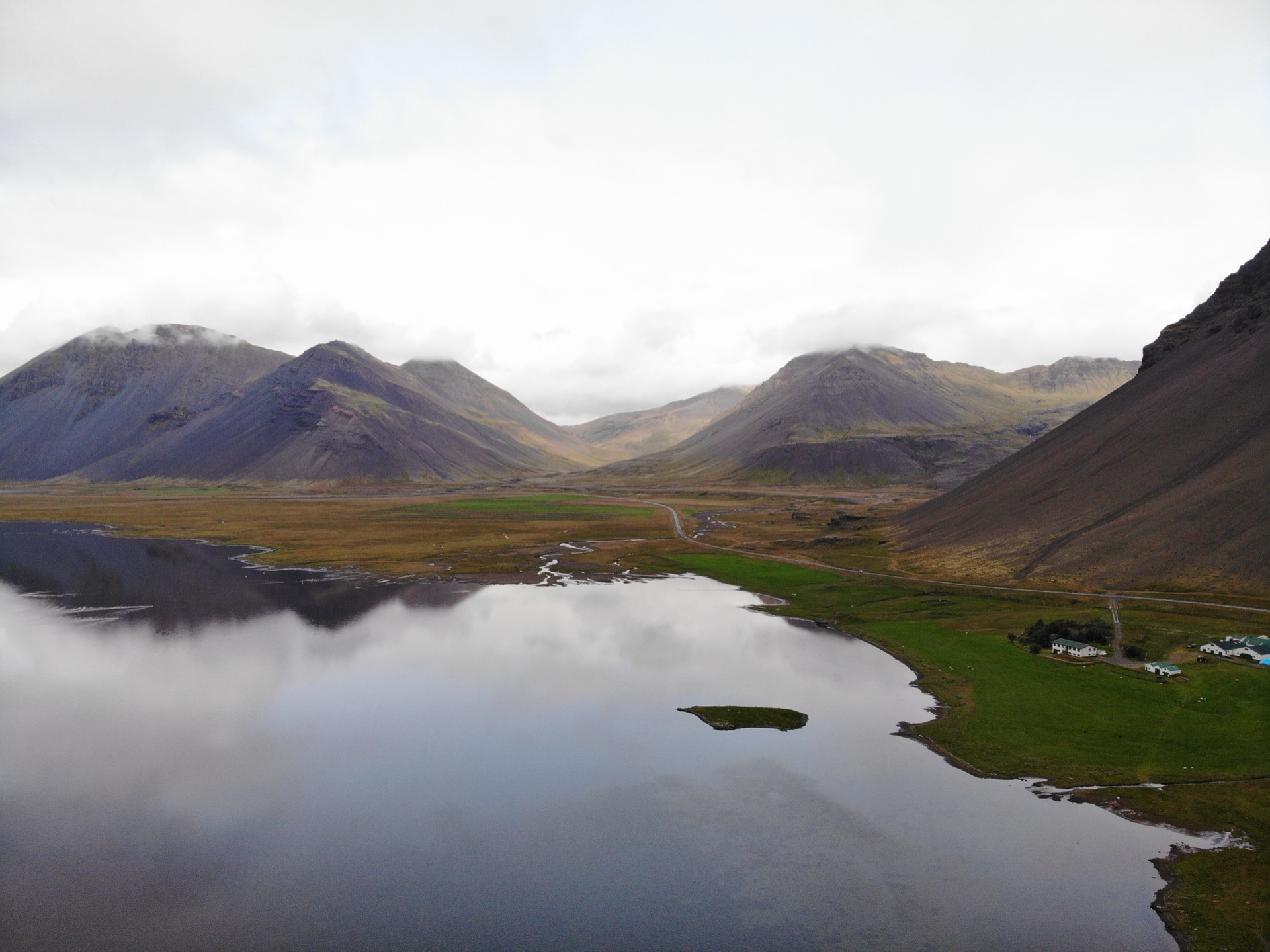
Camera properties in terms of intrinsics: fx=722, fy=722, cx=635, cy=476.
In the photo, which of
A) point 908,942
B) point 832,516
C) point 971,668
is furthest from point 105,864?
point 832,516

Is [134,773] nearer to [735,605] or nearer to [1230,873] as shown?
[1230,873]

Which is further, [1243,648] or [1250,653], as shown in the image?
[1243,648]

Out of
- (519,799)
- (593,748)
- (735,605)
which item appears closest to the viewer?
(519,799)

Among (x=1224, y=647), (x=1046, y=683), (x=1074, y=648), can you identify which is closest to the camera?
(x=1046, y=683)

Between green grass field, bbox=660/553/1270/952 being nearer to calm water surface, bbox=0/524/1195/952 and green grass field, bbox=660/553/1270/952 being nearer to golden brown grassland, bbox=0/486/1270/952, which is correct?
golden brown grassland, bbox=0/486/1270/952

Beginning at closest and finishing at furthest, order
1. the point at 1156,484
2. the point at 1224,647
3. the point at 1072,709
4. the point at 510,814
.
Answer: the point at 510,814 < the point at 1072,709 < the point at 1224,647 < the point at 1156,484

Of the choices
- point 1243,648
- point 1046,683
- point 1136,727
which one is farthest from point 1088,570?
point 1136,727

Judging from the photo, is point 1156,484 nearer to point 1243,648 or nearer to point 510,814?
point 1243,648

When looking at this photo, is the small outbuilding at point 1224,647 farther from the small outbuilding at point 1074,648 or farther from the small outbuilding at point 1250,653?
the small outbuilding at point 1074,648
